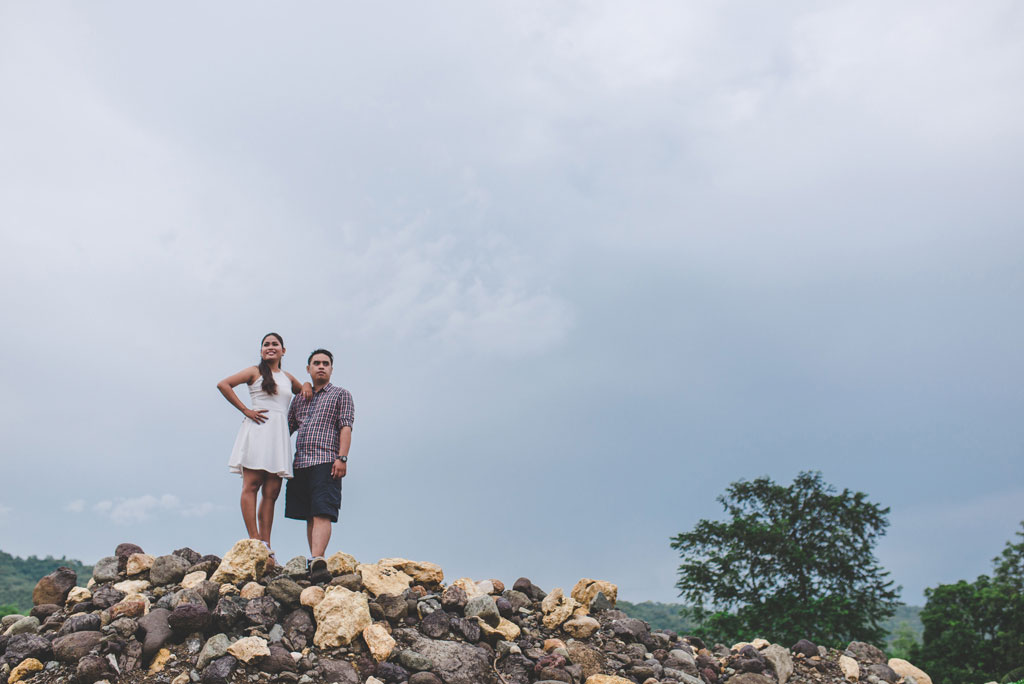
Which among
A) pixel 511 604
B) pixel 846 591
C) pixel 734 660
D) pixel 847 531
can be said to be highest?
pixel 847 531

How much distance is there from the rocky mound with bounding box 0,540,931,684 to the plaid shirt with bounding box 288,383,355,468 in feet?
4.29

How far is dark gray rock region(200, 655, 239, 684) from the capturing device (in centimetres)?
675

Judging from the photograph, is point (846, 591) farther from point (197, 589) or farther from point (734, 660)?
point (197, 589)

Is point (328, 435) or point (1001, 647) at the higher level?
point (328, 435)

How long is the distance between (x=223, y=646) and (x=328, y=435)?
3.12 metres

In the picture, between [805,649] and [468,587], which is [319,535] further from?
[805,649]

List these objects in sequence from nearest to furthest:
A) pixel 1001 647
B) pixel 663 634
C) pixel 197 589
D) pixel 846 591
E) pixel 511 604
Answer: pixel 197 589, pixel 511 604, pixel 663 634, pixel 1001 647, pixel 846 591

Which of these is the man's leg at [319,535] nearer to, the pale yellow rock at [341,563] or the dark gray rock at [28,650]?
the pale yellow rock at [341,563]

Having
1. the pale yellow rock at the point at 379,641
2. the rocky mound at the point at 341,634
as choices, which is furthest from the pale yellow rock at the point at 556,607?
the pale yellow rock at the point at 379,641

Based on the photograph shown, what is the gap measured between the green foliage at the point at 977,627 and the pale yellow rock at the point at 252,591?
1798 cm

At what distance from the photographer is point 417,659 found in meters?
7.34

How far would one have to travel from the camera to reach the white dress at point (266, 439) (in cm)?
950

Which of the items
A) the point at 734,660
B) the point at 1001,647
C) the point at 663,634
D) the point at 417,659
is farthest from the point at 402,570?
the point at 1001,647

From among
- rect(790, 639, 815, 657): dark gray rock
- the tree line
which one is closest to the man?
rect(790, 639, 815, 657): dark gray rock
